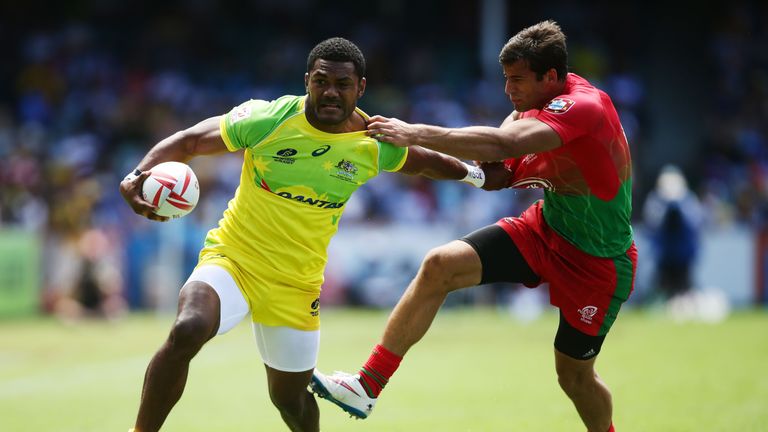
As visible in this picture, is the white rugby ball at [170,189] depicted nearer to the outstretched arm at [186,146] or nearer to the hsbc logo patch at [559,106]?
the outstretched arm at [186,146]

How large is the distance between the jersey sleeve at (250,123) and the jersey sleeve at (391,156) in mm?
647

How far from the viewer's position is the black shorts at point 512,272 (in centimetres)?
715

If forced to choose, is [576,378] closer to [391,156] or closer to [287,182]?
[391,156]

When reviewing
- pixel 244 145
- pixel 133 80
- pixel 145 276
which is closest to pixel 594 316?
pixel 244 145

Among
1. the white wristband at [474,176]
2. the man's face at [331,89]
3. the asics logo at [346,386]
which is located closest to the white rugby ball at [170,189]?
the man's face at [331,89]

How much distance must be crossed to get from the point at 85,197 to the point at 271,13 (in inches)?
336

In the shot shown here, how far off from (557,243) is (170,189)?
8.95ft

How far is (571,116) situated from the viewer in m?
6.64

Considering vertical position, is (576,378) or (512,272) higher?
(512,272)

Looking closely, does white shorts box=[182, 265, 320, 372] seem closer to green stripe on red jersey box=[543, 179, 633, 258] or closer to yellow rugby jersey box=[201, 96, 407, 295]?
yellow rugby jersey box=[201, 96, 407, 295]

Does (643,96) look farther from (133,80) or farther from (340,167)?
(340,167)

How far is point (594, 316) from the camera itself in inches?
280

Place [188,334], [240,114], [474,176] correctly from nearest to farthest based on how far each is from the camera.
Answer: [188,334]
[240,114]
[474,176]

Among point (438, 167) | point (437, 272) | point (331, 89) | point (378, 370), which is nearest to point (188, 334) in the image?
point (378, 370)
